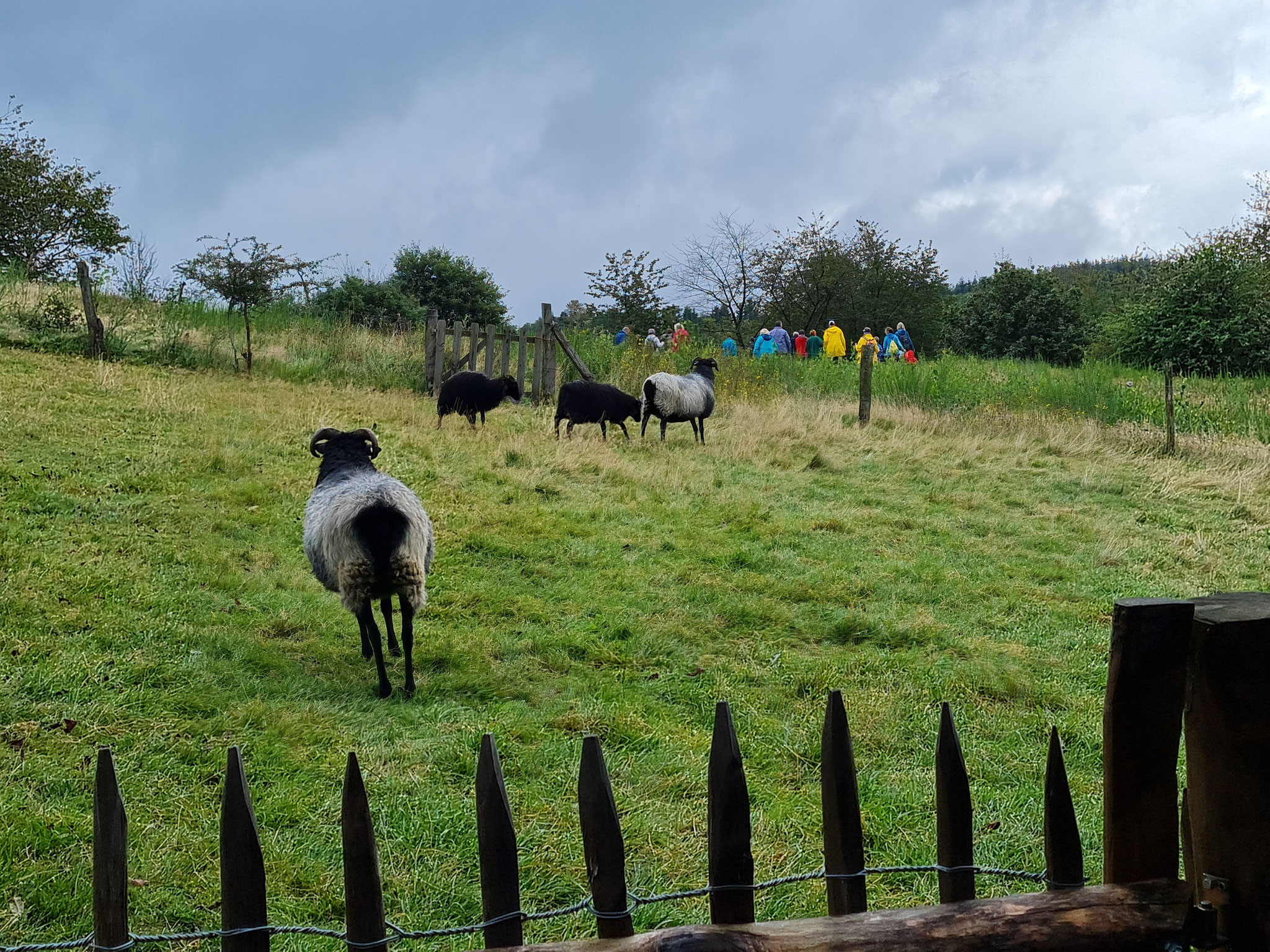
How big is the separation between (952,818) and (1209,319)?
24.8 meters

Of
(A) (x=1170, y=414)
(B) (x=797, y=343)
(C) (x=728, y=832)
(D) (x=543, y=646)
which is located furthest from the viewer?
(B) (x=797, y=343)

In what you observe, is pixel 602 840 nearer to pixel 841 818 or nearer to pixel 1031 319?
pixel 841 818

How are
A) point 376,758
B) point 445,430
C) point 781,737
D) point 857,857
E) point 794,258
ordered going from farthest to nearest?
point 794,258
point 445,430
point 781,737
point 376,758
point 857,857

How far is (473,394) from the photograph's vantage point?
Answer: 44.1ft

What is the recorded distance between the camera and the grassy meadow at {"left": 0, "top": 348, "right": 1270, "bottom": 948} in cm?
328

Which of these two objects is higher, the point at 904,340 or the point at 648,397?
the point at 904,340

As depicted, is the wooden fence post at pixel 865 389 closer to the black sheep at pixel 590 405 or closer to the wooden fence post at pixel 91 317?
the black sheep at pixel 590 405

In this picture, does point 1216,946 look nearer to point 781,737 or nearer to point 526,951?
point 526,951

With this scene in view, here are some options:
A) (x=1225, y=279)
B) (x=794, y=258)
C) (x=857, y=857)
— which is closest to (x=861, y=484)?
(x=857, y=857)

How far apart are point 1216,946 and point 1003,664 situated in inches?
155

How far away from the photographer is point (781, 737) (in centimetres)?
429

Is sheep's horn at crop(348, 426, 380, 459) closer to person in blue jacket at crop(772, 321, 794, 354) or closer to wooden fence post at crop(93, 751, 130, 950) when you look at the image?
wooden fence post at crop(93, 751, 130, 950)

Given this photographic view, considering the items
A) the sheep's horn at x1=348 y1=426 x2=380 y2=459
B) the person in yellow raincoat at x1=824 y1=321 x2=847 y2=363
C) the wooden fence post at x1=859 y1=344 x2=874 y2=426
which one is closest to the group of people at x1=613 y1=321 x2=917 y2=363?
the person in yellow raincoat at x1=824 y1=321 x2=847 y2=363

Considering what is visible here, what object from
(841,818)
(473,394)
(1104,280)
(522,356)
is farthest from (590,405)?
(1104,280)
